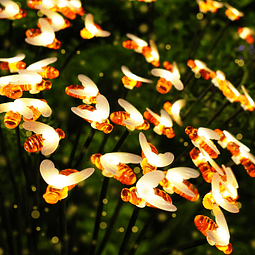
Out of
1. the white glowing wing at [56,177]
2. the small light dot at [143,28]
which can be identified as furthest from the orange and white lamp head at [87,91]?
the small light dot at [143,28]

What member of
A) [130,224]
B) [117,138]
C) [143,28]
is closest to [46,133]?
[130,224]

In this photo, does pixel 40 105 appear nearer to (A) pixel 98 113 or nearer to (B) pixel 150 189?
(A) pixel 98 113

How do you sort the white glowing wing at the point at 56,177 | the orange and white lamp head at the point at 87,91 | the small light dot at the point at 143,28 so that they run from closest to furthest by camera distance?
the white glowing wing at the point at 56,177 < the orange and white lamp head at the point at 87,91 < the small light dot at the point at 143,28

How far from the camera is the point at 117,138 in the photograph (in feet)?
2.36

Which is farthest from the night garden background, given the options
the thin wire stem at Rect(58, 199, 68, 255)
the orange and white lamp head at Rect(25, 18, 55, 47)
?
the orange and white lamp head at Rect(25, 18, 55, 47)

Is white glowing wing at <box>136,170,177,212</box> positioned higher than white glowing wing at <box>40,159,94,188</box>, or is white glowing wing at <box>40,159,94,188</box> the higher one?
white glowing wing at <box>136,170,177,212</box>

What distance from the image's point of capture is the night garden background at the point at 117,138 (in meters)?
0.44

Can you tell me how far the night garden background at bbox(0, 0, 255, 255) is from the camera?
437 mm

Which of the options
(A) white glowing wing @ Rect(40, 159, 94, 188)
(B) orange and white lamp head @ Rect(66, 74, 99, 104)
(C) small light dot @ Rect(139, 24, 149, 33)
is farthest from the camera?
(C) small light dot @ Rect(139, 24, 149, 33)

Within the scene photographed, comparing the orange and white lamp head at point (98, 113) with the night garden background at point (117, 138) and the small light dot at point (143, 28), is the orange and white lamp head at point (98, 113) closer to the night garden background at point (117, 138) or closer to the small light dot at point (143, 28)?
the night garden background at point (117, 138)

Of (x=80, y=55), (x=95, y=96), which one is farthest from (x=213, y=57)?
(x=95, y=96)

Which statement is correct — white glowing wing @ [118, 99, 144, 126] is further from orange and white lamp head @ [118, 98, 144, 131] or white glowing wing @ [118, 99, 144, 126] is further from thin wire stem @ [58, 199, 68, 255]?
thin wire stem @ [58, 199, 68, 255]

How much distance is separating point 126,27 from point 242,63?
0.47 m

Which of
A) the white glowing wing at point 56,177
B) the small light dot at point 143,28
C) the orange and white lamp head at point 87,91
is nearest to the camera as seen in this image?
the white glowing wing at point 56,177
